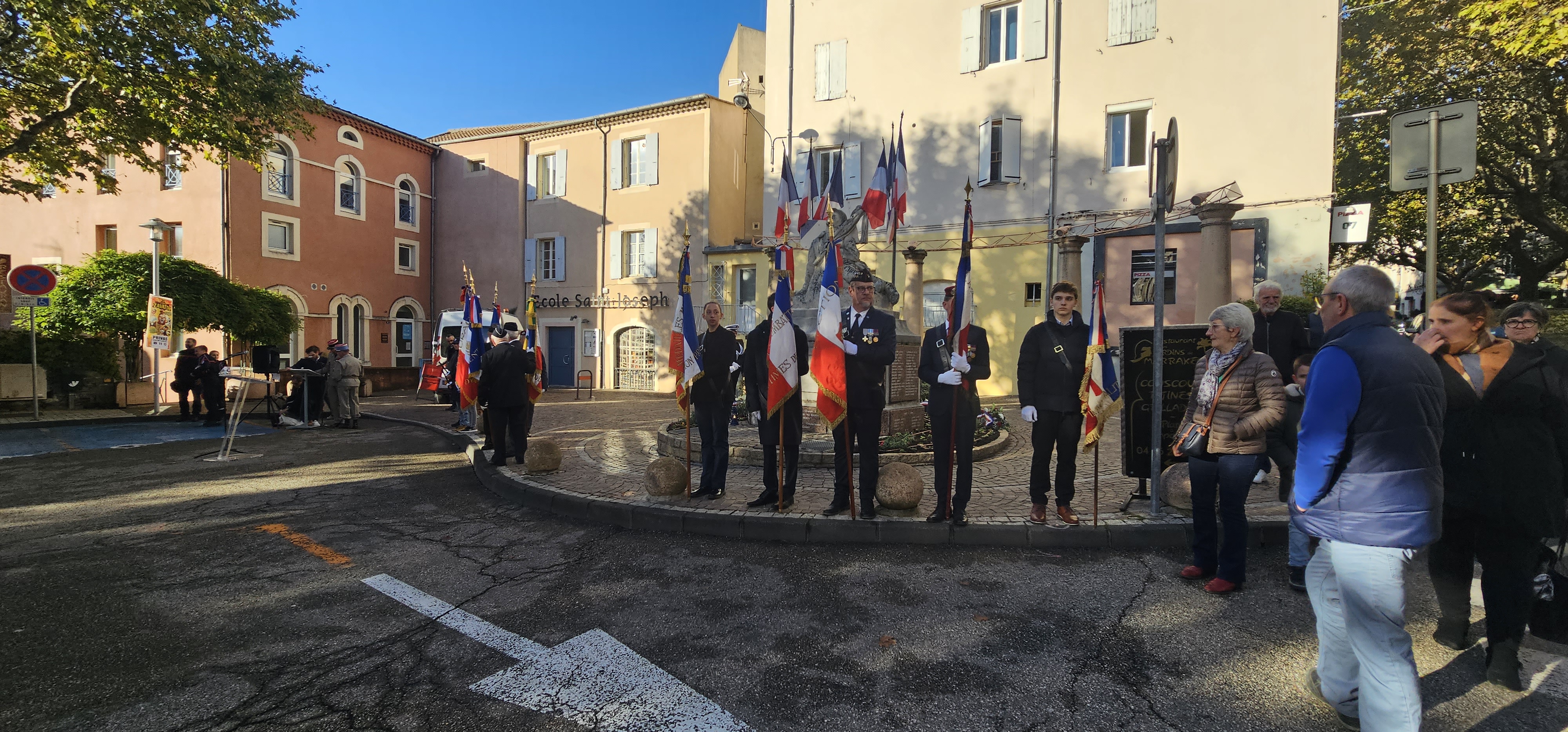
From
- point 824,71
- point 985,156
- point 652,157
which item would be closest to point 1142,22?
point 985,156

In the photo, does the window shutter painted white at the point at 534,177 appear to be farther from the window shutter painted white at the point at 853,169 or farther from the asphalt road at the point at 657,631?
the asphalt road at the point at 657,631

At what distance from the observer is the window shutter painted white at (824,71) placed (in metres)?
20.8

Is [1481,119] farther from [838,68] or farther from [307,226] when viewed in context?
[307,226]

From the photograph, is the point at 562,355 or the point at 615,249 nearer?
the point at 615,249

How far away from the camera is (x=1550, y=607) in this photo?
10.7 feet

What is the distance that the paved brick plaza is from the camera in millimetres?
5953

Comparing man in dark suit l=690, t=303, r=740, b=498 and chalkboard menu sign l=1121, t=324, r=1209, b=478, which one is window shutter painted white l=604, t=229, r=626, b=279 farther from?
chalkboard menu sign l=1121, t=324, r=1209, b=478

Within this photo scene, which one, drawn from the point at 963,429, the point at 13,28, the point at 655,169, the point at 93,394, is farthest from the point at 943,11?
the point at 93,394

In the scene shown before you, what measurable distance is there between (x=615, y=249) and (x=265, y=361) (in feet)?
44.3

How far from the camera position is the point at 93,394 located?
54.8 ft

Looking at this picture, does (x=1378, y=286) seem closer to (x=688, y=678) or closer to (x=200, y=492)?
(x=688, y=678)

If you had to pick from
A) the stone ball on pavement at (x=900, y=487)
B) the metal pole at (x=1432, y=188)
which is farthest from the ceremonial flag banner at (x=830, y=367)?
the metal pole at (x=1432, y=188)

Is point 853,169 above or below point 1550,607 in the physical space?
above

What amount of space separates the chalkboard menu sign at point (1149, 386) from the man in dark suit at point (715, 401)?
3.57m
